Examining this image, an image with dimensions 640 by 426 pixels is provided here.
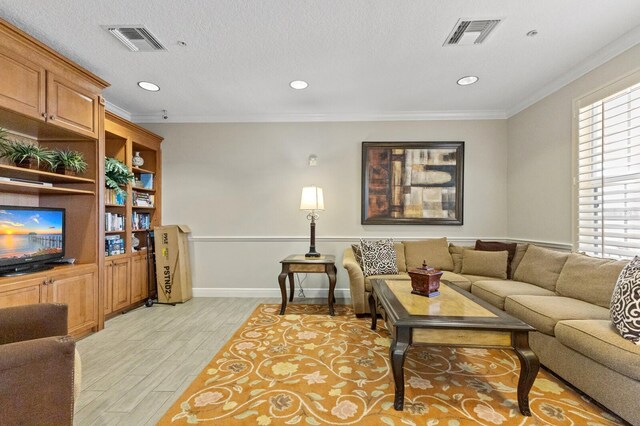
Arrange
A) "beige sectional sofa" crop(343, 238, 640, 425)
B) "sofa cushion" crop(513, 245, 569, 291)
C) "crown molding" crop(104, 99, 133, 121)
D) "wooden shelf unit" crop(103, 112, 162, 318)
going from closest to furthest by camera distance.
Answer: "beige sectional sofa" crop(343, 238, 640, 425), "sofa cushion" crop(513, 245, 569, 291), "wooden shelf unit" crop(103, 112, 162, 318), "crown molding" crop(104, 99, 133, 121)

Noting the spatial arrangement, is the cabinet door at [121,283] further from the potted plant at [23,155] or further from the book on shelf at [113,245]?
the potted plant at [23,155]

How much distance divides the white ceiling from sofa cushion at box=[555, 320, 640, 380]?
2.24m

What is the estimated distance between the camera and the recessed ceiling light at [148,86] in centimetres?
328

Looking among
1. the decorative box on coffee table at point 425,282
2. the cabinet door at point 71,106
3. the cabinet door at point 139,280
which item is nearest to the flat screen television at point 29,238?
the cabinet door at point 71,106

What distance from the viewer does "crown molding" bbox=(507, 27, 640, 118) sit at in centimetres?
244

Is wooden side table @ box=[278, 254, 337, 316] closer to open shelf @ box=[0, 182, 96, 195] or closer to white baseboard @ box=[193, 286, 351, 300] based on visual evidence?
white baseboard @ box=[193, 286, 351, 300]

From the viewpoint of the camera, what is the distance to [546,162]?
3461mm

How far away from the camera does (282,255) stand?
4.32 meters

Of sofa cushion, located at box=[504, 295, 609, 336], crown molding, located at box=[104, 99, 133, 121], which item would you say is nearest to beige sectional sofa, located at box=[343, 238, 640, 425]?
sofa cushion, located at box=[504, 295, 609, 336]

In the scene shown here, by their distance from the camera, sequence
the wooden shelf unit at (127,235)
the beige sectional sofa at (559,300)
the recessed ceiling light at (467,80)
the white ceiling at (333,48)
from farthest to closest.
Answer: the wooden shelf unit at (127,235) → the recessed ceiling light at (467,80) → the white ceiling at (333,48) → the beige sectional sofa at (559,300)

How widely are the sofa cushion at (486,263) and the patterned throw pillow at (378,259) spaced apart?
3.01ft

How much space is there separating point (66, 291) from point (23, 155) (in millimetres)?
1248

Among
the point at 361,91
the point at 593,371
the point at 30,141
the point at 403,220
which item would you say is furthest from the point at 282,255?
the point at 593,371

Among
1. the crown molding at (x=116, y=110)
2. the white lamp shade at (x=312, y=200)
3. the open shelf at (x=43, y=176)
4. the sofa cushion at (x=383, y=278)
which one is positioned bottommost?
the sofa cushion at (x=383, y=278)
